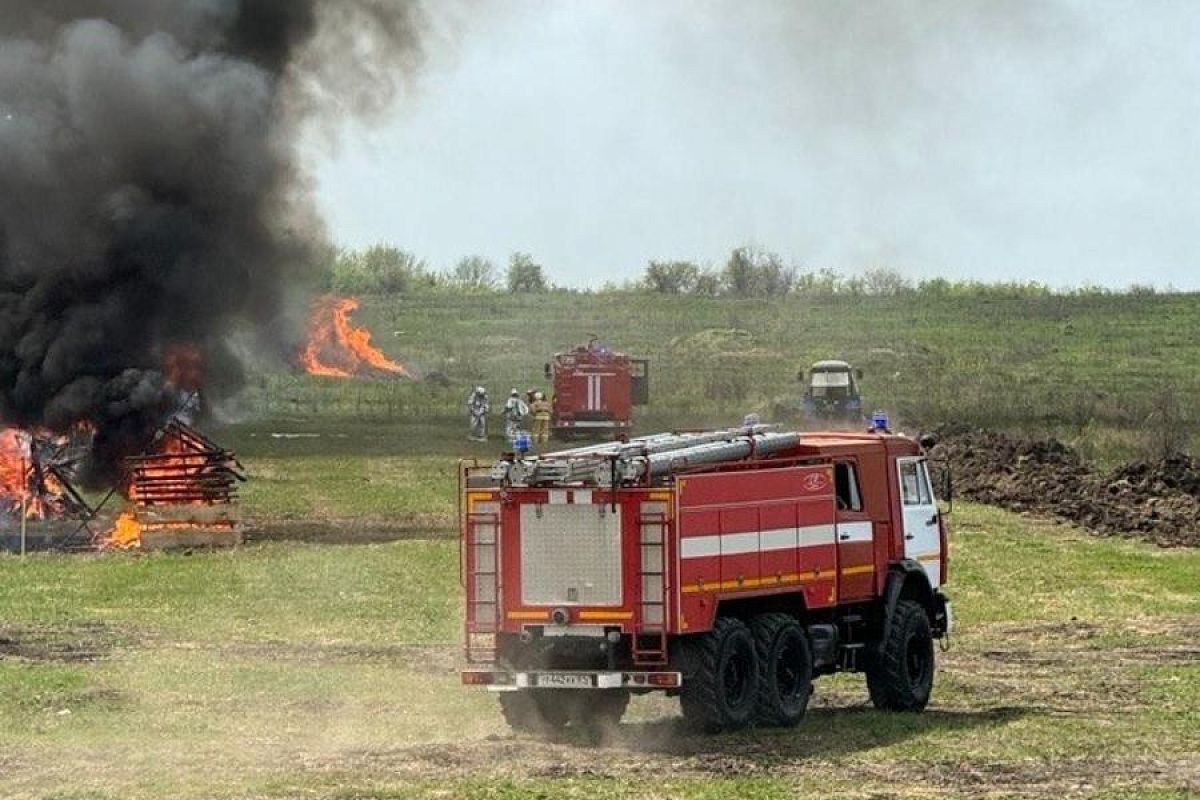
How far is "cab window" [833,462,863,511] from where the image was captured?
2277 centimetres

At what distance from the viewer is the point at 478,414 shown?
67625 millimetres

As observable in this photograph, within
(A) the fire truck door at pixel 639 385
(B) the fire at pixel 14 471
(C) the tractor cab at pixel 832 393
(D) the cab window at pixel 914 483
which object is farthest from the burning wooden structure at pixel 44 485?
(C) the tractor cab at pixel 832 393

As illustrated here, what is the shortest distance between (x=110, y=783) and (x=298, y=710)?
5310 millimetres

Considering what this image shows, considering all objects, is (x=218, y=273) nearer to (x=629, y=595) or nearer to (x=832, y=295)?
(x=629, y=595)

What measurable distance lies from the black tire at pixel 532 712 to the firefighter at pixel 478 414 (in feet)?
150

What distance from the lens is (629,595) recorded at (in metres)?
20.3

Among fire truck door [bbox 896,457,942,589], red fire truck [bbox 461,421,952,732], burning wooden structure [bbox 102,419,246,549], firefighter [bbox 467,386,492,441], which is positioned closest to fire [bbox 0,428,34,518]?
burning wooden structure [bbox 102,419,246,549]

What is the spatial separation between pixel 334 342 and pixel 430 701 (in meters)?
35.4

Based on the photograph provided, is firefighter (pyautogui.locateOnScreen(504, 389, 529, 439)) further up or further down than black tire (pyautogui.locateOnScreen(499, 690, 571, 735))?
further up

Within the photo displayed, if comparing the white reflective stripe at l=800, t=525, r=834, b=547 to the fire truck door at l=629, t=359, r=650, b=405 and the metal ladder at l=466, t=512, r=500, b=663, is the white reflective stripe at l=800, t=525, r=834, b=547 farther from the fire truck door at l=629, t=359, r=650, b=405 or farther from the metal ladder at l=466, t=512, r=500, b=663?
the fire truck door at l=629, t=359, r=650, b=405

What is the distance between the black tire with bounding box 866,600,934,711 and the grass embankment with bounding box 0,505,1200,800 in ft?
1.22

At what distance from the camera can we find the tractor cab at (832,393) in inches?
2835

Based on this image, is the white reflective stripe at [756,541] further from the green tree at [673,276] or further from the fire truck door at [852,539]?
the green tree at [673,276]

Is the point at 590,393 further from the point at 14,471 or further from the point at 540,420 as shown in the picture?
the point at 14,471
